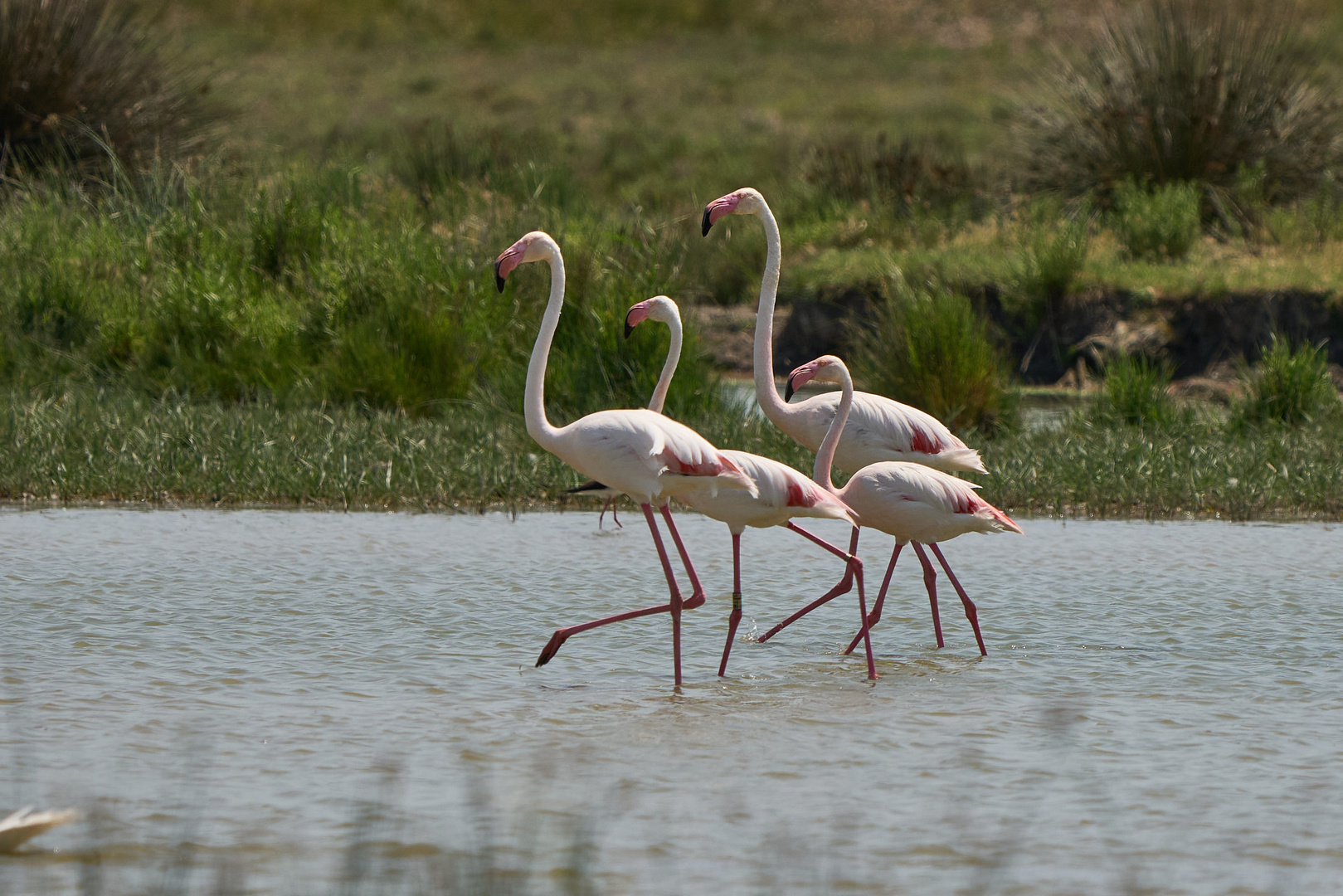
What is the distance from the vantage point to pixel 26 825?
304 centimetres

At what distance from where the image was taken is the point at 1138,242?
14.5 meters

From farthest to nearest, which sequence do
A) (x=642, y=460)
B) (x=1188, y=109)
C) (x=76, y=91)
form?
(x=1188, y=109) → (x=76, y=91) → (x=642, y=460)

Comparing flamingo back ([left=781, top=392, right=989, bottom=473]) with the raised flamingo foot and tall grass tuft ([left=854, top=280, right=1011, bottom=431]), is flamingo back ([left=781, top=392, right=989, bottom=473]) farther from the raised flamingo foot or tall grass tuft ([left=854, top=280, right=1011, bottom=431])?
tall grass tuft ([left=854, top=280, right=1011, bottom=431])

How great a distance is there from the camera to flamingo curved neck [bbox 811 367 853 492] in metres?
5.47

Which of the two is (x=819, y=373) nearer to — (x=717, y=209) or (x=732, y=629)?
(x=717, y=209)

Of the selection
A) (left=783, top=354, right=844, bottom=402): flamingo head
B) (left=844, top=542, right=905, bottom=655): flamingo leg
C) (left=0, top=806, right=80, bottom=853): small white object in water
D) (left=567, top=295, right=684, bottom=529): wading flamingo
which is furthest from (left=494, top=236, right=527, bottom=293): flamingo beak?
(left=0, top=806, right=80, bottom=853): small white object in water

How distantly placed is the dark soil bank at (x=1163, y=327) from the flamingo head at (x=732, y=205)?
22.0 ft

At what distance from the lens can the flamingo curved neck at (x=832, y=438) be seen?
5.47 metres

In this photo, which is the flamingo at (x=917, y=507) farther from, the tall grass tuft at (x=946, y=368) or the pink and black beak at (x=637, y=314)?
the tall grass tuft at (x=946, y=368)

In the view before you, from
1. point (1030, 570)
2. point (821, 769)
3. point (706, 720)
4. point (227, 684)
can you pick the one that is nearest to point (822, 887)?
point (821, 769)

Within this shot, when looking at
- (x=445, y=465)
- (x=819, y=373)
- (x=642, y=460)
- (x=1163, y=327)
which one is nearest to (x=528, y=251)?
(x=642, y=460)

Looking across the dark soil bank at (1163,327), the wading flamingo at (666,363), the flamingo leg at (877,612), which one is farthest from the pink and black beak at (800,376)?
the dark soil bank at (1163,327)

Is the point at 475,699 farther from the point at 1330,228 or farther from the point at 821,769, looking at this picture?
the point at 1330,228

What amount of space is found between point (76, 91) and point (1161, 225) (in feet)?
29.2
